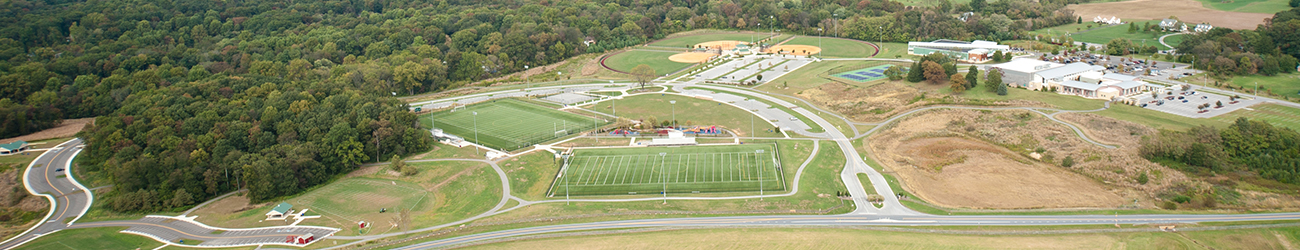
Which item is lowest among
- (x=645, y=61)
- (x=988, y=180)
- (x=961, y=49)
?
(x=988, y=180)

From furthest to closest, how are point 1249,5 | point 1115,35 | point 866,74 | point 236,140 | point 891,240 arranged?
1. point 1249,5
2. point 1115,35
3. point 866,74
4. point 236,140
5. point 891,240

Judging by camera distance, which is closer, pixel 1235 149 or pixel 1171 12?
pixel 1235 149

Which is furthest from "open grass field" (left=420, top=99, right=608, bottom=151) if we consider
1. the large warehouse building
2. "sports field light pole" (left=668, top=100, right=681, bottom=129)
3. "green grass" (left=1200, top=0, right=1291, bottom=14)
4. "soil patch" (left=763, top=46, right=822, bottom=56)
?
"green grass" (left=1200, top=0, right=1291, bottom=14)

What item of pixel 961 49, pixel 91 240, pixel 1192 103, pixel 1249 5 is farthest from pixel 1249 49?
pixel 91 240

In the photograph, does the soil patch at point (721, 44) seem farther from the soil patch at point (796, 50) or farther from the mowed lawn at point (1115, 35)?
the mowed lawn at point (1115, 35)

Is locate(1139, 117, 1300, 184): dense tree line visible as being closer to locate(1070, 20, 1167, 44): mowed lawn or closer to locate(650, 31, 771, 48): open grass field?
locate(1070, 20, 1167, 44): mowed lawn

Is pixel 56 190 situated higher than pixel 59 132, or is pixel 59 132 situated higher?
pixel 59 132

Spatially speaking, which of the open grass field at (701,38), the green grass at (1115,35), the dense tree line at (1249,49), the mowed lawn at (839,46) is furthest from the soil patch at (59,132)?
the green grass at (1115,35)

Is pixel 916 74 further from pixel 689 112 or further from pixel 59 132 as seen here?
pixel 59 132
